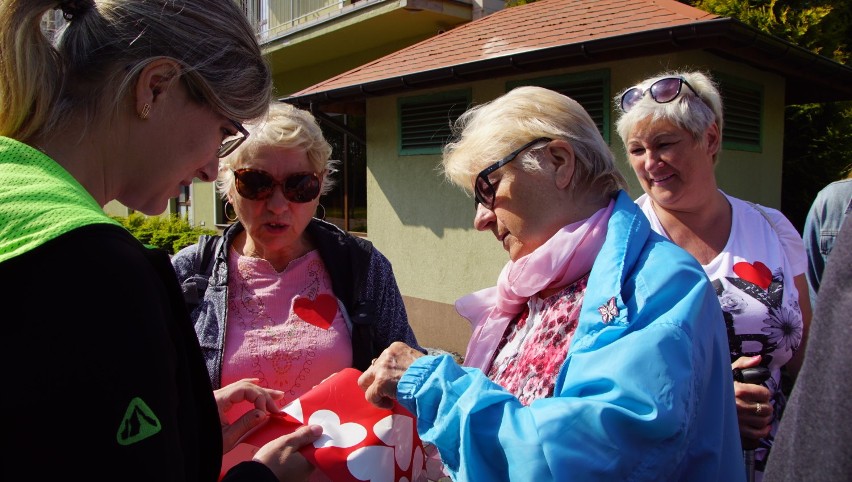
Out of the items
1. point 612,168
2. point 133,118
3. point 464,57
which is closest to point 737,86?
point 464,57

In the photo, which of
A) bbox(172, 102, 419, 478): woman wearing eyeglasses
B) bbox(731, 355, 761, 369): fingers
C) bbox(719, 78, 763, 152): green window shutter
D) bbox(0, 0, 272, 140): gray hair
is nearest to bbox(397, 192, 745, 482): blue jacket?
bbox(731, 355, 761, 369): fingers

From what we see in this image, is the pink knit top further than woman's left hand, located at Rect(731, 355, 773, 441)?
Yes

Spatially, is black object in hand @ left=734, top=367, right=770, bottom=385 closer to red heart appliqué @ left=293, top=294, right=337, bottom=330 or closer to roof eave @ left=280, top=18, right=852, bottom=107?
red heart appliqué @ left=293, top=294, right=337, bottom=330

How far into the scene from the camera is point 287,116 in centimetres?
243

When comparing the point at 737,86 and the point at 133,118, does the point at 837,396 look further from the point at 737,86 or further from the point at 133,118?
the point at 737,86

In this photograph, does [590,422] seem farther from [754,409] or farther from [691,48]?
[691,48]

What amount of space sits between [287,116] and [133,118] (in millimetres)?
1321

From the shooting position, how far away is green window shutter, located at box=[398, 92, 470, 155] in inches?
278

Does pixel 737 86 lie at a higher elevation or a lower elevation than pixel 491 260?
higher

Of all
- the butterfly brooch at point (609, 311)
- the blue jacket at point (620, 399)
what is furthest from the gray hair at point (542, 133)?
the butterfly brooch at point (609, 311)

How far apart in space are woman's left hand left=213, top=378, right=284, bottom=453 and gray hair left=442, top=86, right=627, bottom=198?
3.12 ft

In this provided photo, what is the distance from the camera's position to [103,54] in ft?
3.58

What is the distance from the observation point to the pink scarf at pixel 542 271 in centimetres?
171

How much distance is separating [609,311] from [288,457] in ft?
2.89
